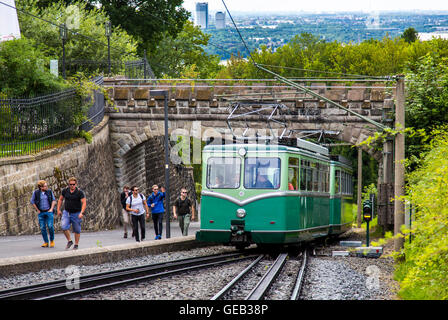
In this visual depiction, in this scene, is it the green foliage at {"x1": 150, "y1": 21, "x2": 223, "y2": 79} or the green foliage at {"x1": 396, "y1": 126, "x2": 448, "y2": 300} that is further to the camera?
the green foliage at {"x1": 150, "y1": 21, "x2": 223, "y2": 79}

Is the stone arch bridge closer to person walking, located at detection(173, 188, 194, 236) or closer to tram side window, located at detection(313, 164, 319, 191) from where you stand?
person walking, located at detection(173, 188, 194, 236)

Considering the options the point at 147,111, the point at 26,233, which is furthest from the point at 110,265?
the point at 147,111

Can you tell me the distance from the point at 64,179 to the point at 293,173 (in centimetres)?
938

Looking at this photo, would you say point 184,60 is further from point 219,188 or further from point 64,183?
point 219,188

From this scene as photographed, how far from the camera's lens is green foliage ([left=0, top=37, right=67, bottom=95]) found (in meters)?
24.6

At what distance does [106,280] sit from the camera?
12.5 m

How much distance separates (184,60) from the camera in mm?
72562

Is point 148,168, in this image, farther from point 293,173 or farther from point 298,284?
point 298,284

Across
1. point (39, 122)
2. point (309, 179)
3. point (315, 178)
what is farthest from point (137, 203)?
point (39, 122)

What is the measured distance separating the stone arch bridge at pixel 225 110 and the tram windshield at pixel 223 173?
10152mm

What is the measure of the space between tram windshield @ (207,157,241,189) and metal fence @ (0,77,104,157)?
5.71 m

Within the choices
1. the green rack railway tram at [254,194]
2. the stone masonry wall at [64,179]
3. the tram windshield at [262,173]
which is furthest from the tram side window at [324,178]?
the stone masonry wall at [64,179]
